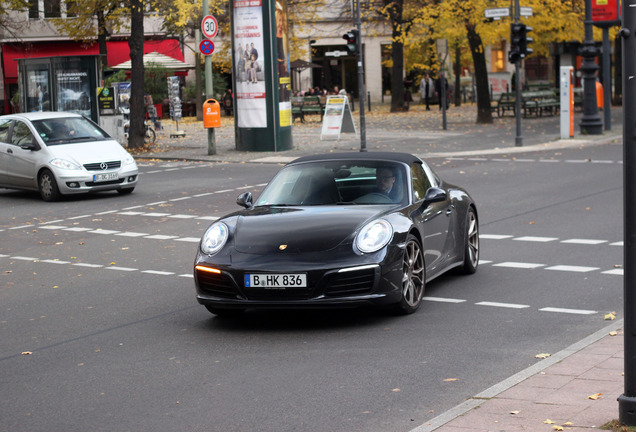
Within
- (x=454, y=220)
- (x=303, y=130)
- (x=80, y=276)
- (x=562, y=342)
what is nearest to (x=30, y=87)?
(x=303, y=130)

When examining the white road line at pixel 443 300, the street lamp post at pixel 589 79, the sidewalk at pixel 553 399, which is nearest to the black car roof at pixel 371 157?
the white road line at pixel 443 300

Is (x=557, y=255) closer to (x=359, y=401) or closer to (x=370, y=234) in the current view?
(x=370, y=234)

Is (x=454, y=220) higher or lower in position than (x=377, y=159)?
lower

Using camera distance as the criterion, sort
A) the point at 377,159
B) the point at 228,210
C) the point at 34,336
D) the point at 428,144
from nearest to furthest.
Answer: the point at 34,336 < the point at 377,159 < the point at 228,210 < the point at 428,144

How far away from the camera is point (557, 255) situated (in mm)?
11586

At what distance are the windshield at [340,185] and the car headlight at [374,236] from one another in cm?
75

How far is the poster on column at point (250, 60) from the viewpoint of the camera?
1174 inches

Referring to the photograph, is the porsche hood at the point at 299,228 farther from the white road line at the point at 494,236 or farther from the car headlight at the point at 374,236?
the white road line at the point at 494,236

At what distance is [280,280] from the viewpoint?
801 cm

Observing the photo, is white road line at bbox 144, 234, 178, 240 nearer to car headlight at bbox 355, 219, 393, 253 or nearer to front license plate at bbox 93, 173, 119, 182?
front license plate at bbox 93, 173, 119, 182

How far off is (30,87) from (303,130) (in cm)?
1086

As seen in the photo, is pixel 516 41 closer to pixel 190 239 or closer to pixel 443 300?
pixel 190 239

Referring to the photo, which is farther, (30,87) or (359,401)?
(30,87)

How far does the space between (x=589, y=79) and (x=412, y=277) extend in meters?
23.9
